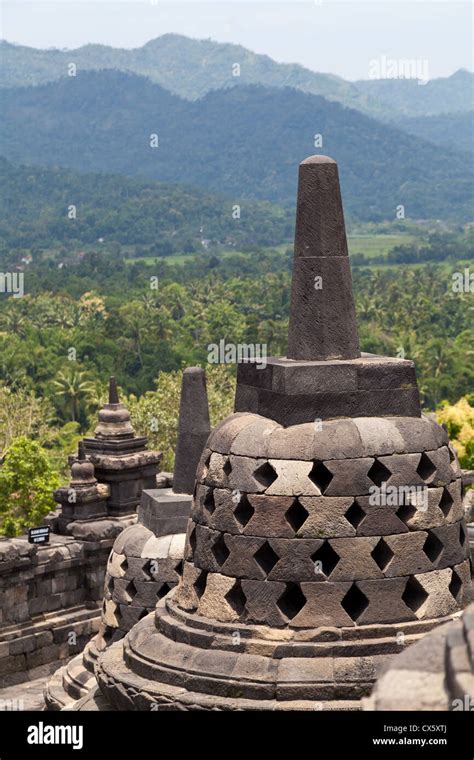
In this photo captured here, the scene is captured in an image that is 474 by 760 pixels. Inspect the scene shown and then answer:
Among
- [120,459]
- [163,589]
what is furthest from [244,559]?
[120,459]

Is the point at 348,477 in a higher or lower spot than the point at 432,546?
higher

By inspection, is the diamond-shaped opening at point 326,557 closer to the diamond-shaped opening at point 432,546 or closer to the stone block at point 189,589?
the diamond-shaped opening at point 432,546

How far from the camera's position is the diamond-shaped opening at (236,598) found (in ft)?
32.1

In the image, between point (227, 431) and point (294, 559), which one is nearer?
point (294, 559)

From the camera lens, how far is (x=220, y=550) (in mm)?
9945

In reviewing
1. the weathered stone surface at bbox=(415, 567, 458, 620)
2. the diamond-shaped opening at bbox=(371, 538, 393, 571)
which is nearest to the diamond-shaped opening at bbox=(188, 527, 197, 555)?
the diamond-shaped opening at bbox=(371, 538, 393, 571)

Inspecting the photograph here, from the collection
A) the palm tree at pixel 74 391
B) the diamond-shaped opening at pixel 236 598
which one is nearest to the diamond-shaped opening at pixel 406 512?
the diamond-shaped opening at pixel 236 598

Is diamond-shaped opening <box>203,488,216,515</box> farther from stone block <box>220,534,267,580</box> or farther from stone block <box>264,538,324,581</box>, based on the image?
stone block <box>264,538,324,581</box>

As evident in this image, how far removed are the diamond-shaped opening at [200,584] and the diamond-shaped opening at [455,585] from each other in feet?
5.78

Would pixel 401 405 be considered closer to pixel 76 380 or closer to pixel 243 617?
pixel 243 617

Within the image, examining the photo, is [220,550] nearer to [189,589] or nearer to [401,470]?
[189,589]

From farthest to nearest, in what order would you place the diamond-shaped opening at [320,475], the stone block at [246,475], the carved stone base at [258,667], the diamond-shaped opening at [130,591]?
the diamond-shaped opening at [130,591] → the stone block at [246,475] → the diamond-shaped opening at [320,475] → the carved stone base at [258,667]

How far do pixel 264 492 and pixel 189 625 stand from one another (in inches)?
45.1

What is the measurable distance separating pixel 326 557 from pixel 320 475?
1.86 feet
